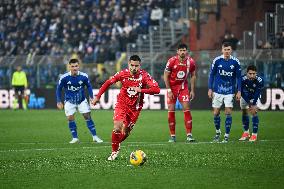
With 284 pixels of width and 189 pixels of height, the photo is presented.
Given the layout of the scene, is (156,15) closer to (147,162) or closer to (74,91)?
(74,91)

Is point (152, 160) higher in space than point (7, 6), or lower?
lower

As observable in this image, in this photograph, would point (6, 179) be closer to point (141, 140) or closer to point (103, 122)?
point (141, 140)

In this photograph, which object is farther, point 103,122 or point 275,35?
point 275,35

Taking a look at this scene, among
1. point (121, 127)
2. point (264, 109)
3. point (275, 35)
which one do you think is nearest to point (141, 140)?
point (121, 127)

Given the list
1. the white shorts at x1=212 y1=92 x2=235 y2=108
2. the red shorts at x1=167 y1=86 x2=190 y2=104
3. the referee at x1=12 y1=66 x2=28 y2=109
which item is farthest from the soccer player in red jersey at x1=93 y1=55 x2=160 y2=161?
the referee at x1=12 y1=66 x2=28 y2=109

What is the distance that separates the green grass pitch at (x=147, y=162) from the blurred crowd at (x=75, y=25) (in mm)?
17493

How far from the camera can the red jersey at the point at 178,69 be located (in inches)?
802

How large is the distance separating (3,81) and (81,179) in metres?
Result: 29.3

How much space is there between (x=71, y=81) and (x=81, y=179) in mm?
8189

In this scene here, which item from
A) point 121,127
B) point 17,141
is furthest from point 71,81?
point 121,127

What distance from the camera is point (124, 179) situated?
12703 millimetres

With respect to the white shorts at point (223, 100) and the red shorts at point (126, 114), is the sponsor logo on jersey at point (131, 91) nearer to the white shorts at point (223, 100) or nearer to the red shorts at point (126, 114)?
the red shorts at point (126, 114)

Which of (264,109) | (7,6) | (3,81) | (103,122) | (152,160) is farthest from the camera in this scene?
(7,6)

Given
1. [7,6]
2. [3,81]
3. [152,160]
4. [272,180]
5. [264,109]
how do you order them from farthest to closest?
[7,6], [3,81], [264,109], [152,160], [272,180]
